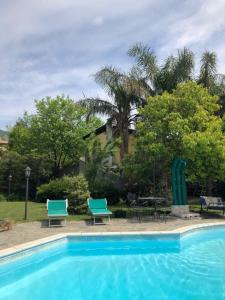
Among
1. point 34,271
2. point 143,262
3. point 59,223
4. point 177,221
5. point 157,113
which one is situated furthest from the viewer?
point 157,113

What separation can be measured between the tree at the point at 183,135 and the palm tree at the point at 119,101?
5.81 m

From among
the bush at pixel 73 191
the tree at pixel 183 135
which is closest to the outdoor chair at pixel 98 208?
the bush at pixel 73 191

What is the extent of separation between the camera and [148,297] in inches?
305

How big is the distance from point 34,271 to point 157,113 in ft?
42.8

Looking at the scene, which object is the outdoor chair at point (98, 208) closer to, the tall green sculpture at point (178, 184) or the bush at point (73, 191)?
the bush at point (73, 191)

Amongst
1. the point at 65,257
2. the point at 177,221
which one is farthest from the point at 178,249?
the point at 177,221

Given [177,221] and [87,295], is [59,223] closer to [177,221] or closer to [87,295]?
[177,221]

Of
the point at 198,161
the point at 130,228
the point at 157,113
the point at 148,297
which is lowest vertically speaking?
the point at 148,297

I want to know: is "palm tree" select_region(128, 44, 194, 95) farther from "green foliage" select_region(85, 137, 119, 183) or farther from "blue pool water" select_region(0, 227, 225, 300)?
"blue pool water" select_region(0, 227, 225, 300)

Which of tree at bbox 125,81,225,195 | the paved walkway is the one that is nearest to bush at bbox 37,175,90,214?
the paved walkway

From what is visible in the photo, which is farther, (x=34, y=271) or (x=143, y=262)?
(x=143, y=262)

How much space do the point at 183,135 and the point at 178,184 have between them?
2627mm

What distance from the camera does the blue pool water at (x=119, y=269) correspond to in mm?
8117

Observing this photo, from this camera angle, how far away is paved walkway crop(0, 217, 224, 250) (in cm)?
1248
